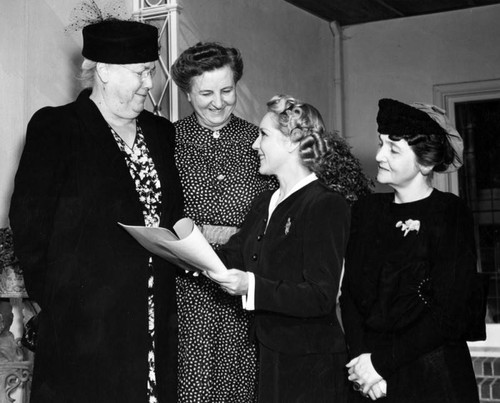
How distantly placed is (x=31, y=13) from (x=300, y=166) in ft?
7.96

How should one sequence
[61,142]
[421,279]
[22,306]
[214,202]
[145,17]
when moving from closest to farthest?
[421,279], [61,142], [214,202], [22,306], [145,17]

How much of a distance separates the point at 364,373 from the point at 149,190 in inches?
39.1

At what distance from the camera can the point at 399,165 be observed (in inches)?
105

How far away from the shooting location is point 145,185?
2918 millimetres

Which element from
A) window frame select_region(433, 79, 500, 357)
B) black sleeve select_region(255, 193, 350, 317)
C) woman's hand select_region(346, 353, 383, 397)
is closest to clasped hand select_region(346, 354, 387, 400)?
woman's hand select_region(346, 353, 383, 397)

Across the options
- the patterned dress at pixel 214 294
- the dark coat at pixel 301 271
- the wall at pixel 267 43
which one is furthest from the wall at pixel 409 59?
the dark coat at pixel 301 271

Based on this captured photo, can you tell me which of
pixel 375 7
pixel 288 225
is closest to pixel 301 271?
pixel 288 225

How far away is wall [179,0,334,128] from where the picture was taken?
19.1 ft

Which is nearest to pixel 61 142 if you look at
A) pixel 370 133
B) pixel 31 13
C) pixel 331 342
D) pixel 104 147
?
pixel 104 147

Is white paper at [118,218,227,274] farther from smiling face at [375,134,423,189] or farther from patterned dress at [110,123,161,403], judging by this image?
smiling face at [375,134,423,189]

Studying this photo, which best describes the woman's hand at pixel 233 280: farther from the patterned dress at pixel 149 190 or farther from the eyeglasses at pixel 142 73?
the eyeglasses at pixel 142 73

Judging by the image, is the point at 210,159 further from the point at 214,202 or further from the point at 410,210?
the point at 410,210

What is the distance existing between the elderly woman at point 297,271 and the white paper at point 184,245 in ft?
0.27

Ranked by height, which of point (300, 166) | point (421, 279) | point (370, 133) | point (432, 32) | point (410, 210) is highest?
point (432, 32)
